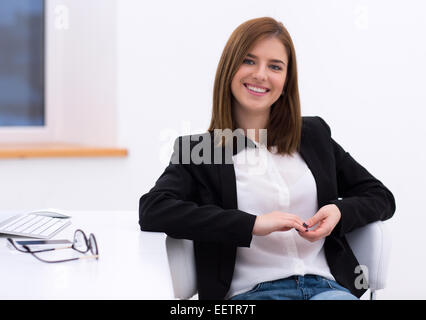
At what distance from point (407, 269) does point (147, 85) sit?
57.7 inches

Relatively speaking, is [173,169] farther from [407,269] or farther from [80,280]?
[407,269]

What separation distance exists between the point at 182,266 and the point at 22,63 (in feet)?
5.52

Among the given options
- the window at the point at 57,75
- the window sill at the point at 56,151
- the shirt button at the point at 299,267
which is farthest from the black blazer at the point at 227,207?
the window at the point at 57,75

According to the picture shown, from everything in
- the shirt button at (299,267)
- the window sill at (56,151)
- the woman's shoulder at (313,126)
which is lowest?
the shirt button at (299,267)

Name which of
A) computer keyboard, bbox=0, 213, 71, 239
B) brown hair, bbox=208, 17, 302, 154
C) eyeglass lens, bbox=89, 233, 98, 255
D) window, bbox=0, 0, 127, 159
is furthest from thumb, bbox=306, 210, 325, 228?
window, bbox=0, 0, 127, 159

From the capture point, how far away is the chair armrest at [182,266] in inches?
45.3

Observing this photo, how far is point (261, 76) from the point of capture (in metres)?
1.28

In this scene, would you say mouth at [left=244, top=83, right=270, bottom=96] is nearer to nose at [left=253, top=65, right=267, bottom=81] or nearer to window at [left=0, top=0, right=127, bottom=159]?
nose at [left=253, top=65, right=267, bottom=81]

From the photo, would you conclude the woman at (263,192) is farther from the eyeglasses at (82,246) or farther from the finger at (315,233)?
the eyeglasses at (82,246)

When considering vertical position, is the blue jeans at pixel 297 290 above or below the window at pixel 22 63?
below

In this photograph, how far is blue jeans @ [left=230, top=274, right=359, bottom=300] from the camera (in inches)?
44.6

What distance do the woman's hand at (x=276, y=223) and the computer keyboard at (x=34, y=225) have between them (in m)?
0.46
